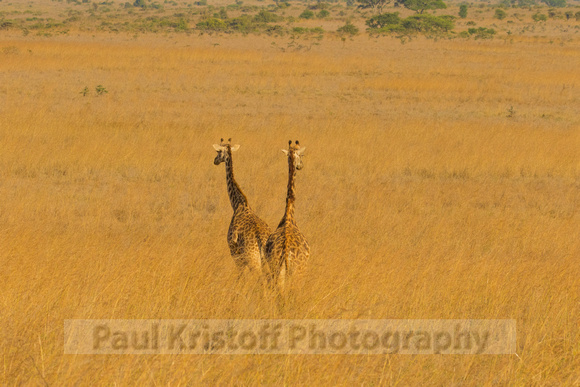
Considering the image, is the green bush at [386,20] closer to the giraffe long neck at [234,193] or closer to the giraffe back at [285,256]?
the giraffe long neck at [234,193]

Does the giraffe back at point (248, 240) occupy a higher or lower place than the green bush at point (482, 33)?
higher

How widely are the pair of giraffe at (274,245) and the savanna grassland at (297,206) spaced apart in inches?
7.1

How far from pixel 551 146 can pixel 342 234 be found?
7273mm

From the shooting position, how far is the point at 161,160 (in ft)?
35.4

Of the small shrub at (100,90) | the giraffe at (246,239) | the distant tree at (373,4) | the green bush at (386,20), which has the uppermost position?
the giraffe at (246,239)

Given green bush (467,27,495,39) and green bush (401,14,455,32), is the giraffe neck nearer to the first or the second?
green bush (467,27,495,39)

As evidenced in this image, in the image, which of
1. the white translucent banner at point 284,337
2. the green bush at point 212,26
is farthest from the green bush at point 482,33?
the white translucent banner at point 284,337

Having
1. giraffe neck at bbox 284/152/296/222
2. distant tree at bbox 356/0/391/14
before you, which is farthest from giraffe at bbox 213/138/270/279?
distant tree at bbox 356/0/391/14

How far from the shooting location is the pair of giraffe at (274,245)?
14.6 ft

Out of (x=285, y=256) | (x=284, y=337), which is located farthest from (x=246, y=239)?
(x=284, y=337)

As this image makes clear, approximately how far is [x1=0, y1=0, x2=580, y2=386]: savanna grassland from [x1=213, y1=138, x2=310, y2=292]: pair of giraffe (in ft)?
0.59

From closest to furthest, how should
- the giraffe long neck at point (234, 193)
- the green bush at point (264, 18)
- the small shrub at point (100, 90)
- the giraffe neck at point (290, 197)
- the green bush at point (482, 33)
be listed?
the giraffe neck at point (290, 197), the giraffe long neck at point (234, 193), the small shrub at point (100, 90), the green bush at point (482, 33), the green bush at point (264, 18)

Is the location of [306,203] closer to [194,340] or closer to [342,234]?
[342,234]

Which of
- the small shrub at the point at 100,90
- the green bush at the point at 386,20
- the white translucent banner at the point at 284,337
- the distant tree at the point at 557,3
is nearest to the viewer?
the white translucent banner at the point at 284,337
